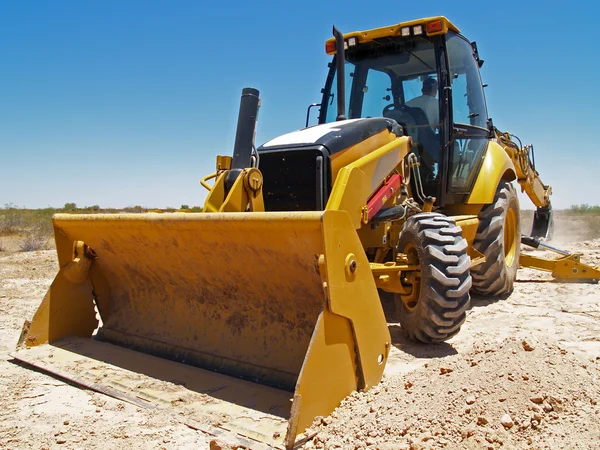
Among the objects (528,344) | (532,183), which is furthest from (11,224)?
(528,344)

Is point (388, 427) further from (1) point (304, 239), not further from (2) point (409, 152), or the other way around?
(2) point (409, 152)

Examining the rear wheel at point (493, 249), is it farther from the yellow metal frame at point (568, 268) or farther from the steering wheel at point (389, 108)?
the steering wheel at point (389, 108)

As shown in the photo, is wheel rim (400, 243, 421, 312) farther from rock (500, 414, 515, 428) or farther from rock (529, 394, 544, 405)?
rock (500, 414, 515, 428)

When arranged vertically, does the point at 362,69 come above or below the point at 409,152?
above

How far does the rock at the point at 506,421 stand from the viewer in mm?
2518

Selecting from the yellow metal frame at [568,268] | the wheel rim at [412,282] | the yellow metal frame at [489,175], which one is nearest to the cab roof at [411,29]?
the yellow metal frame at [489,175]

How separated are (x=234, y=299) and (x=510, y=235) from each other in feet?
14.6

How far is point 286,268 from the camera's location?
3.37 m

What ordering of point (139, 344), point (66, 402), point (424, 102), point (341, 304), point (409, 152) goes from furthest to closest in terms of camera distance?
point (424, 102), point (409, 152), point (139, 344), point (66, 402), point (341, 304)

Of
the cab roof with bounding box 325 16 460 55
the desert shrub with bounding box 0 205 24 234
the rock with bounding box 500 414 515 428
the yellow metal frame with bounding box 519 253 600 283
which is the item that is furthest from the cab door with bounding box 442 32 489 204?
the desert shrub with bounding box 0 205 24 234

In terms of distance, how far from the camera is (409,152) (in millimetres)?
5020

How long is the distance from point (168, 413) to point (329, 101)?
3.97 meters

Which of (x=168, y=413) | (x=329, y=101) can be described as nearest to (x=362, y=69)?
(x=329, y=101)

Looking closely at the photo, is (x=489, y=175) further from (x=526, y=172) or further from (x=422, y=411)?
(x=422, y=411)
